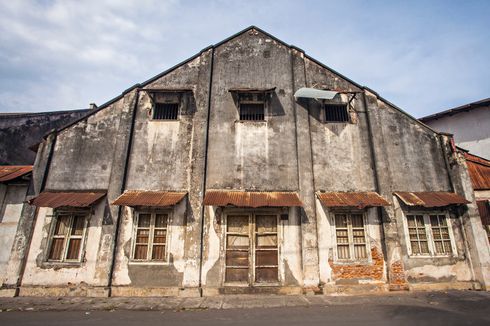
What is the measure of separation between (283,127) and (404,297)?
251 inches

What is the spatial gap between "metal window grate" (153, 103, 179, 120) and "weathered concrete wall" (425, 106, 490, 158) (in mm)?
15063

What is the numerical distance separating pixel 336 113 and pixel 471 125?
9605 millimetres

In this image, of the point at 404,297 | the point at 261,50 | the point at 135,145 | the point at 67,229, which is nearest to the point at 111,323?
the point at 67,229

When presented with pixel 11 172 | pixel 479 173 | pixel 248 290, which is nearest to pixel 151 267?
pixel 248 290

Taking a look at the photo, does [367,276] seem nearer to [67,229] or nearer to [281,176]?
[281,176]

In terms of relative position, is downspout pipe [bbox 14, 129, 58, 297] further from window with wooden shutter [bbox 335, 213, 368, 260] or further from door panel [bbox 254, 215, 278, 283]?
window with wooden shutter [bbox 335, 213, 368, 260]

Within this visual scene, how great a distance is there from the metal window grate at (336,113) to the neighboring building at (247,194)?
41mm

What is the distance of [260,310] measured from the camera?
6477 mm

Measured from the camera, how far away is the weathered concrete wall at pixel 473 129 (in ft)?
44.7

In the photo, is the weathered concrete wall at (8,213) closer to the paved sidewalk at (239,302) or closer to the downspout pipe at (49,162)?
the downspout pipe at (49,162)

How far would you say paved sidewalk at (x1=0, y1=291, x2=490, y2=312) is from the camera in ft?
22.2

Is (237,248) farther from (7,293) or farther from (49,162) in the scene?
(49,162)

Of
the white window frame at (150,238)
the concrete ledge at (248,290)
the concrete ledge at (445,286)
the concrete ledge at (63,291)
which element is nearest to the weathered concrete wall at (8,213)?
the concrete ledge at (63,291)

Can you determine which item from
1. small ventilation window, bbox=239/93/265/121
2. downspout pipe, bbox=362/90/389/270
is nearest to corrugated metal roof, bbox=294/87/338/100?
small ventilation window, bbox=239/93/265/121
